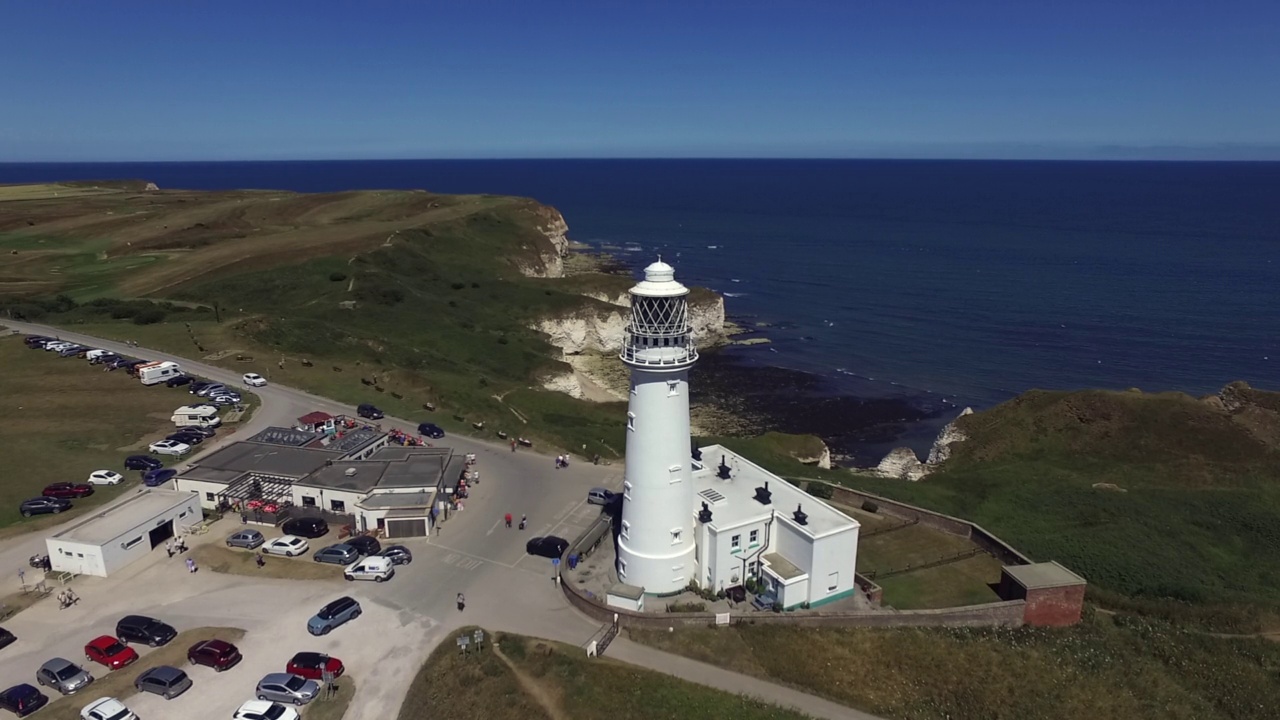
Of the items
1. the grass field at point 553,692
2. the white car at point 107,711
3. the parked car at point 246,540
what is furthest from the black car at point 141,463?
the grass field at point 553,692

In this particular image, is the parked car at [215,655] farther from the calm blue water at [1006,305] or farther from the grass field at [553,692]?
the calm blue water at [1006,305]

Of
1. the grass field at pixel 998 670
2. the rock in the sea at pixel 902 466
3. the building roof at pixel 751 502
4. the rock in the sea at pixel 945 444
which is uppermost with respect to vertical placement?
the building roof at pixel 751 502

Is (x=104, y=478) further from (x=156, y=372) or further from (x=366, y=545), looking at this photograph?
(x=366, y=545)

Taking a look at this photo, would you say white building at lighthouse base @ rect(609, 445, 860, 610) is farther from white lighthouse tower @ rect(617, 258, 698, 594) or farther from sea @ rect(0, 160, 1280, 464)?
sea @ rect(0, 160, 1280, 464)

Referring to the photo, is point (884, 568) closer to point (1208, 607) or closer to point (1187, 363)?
point (1208, 607)

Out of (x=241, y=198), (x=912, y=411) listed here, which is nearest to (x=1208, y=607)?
(x=912, y=411)

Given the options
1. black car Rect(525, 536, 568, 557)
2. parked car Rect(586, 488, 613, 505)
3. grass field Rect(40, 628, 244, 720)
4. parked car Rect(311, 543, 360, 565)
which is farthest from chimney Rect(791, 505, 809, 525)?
grass field Rect(40, 628, 244, 720)

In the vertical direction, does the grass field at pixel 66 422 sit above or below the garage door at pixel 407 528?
above
